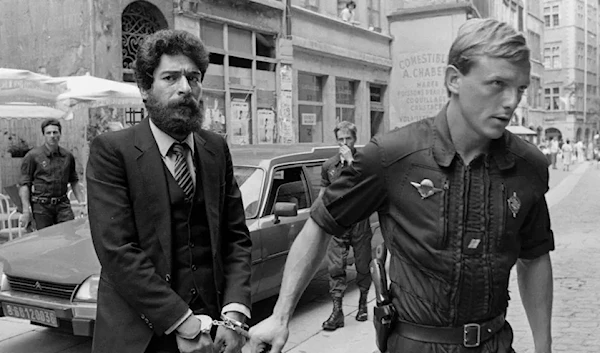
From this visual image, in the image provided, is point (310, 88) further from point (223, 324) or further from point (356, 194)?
Result: point (356, 194)

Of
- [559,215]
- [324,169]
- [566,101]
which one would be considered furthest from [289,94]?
[566,101]

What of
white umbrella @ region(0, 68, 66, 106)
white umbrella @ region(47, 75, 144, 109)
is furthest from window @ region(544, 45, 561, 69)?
white umbrella @ region(0, 68, 66, 106)

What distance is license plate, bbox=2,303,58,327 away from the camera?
5.05 m

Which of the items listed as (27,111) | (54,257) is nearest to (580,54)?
(27,111)

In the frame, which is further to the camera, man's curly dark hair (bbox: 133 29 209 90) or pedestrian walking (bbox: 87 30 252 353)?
man's curly dark hair (bbox: 133 29 209 90)

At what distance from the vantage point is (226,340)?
8.96 feet

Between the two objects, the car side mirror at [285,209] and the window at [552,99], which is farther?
the window at [552,99]

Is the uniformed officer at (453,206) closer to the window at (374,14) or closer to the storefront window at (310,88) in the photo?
the storefront window at (310,88)

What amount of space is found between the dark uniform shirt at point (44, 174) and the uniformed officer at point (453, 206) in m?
6.40

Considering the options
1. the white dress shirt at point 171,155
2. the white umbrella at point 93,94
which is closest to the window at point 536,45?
the white umbrella at point 93,94

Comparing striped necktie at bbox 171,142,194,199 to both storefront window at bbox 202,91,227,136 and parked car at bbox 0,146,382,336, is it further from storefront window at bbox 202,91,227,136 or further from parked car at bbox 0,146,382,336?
storefront window at bbox 202,91,227,136

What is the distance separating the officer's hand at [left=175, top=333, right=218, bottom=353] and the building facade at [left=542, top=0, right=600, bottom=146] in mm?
79981

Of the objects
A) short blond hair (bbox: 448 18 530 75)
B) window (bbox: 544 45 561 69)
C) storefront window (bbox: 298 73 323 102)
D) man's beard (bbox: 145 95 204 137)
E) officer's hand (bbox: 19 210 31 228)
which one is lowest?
officer's hand (bbox: 19 210 31 228)

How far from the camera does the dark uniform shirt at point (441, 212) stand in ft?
7.18
